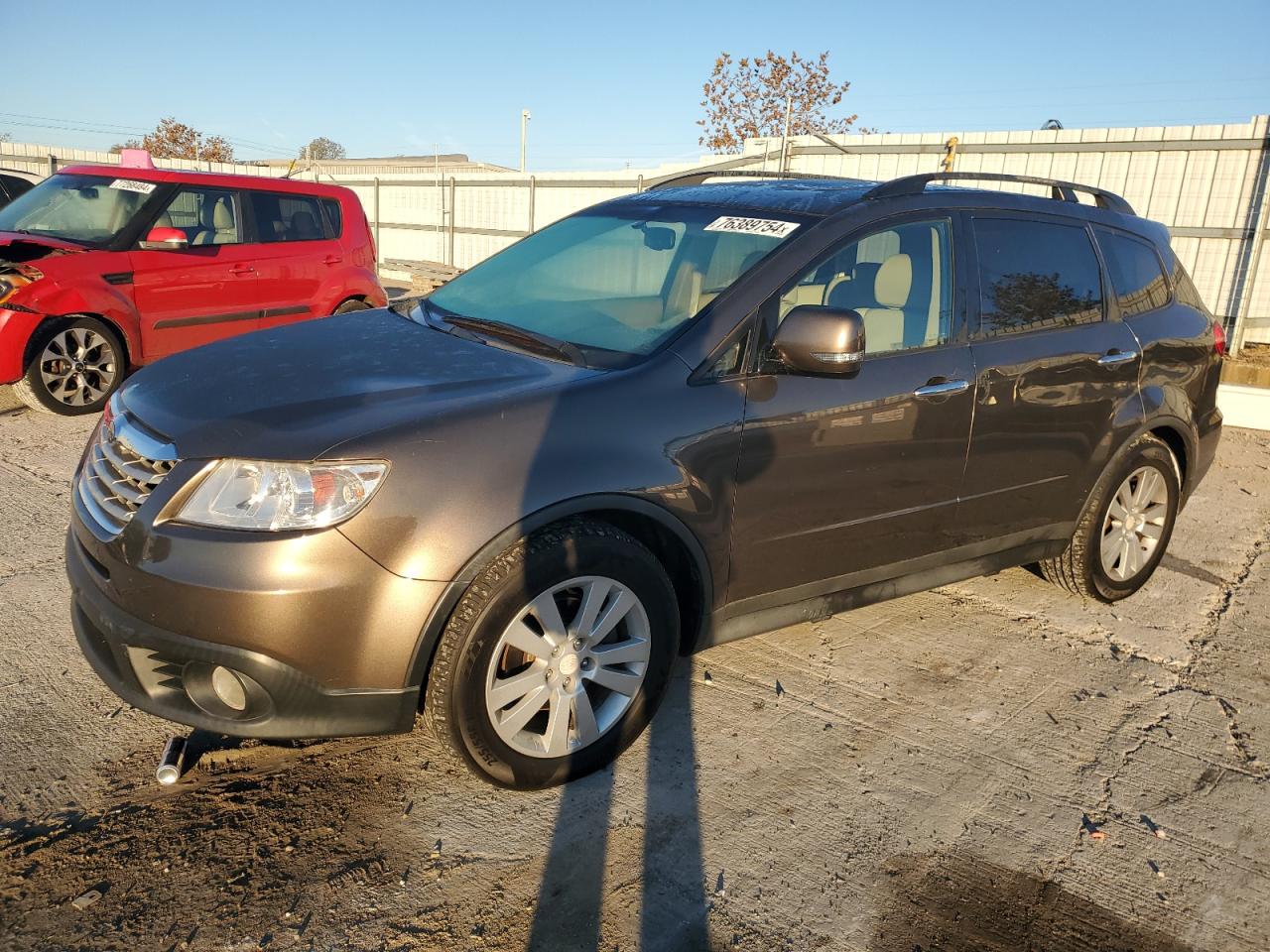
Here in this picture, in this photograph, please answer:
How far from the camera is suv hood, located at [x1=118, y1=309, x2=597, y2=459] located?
8.32 feet

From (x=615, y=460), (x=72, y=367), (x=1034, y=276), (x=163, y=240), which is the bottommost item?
(x=72, y=367)

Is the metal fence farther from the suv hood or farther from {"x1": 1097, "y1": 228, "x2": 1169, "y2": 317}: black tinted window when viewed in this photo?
the suv hood

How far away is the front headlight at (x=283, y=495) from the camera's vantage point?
2414mm

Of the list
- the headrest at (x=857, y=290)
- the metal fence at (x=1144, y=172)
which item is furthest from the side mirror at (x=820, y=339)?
the metal fence at (x=1144, y=172)

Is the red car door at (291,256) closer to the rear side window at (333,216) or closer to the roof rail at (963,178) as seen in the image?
the rear side window at (333,216)

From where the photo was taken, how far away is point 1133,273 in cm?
435

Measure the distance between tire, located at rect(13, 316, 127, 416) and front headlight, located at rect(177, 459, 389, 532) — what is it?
5135mm

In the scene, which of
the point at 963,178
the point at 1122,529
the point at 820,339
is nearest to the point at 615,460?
the point at 820,339

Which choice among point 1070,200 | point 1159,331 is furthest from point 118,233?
point 1159,331

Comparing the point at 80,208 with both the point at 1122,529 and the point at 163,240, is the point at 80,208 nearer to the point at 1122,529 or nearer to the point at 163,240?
the point at 163,240

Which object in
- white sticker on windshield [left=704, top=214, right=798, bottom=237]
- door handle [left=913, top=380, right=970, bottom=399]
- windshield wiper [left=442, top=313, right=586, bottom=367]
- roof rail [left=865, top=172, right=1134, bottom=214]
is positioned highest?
roof rail [left=865, top=172, right=1134, bottom=214]

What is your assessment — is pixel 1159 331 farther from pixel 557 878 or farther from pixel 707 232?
pixel 557 878

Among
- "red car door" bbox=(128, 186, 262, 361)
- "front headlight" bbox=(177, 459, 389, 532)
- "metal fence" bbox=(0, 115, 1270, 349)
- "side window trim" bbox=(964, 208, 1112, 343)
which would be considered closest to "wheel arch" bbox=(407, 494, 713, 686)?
"front headlight" bbox=(177, 459, 389, 532)

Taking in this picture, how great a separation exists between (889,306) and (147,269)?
5751 mm
